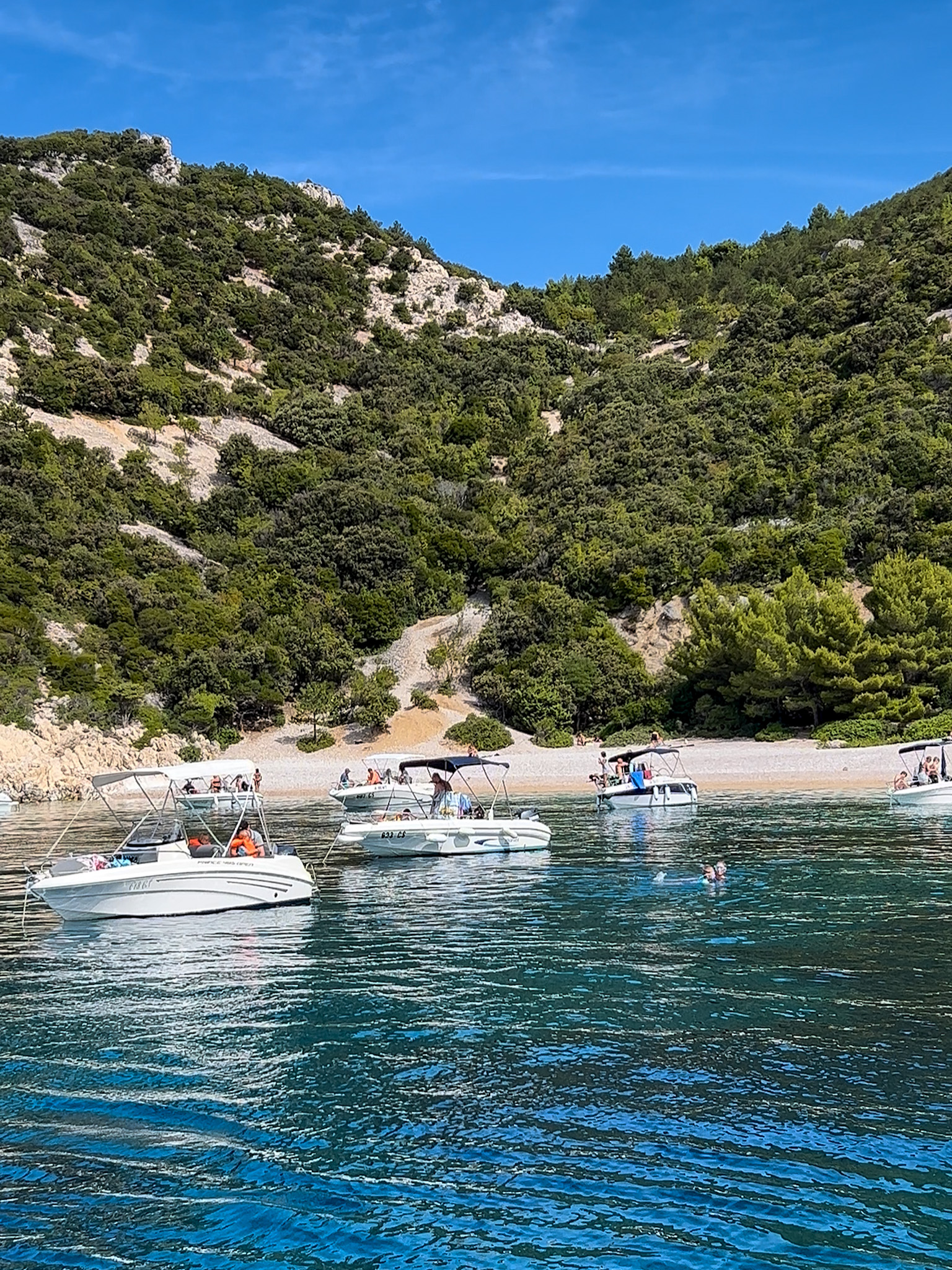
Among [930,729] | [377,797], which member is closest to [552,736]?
[930,729]

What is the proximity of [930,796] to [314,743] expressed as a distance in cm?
3437

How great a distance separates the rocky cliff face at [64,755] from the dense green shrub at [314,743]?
480cm

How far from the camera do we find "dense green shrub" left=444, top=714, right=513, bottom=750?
58781 millimetres

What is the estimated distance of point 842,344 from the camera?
309 ft

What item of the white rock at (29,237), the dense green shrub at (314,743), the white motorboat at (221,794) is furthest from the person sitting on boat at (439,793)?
the white rock at (29,237)

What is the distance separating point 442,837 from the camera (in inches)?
1242

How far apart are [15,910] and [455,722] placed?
39.3 m

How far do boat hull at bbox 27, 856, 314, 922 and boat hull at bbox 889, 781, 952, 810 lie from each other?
23329 millimetres

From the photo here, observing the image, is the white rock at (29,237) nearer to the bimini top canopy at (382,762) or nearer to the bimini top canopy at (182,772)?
the bimini top canopy at (382,762)

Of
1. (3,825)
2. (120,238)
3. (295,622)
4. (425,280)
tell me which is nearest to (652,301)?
(425,280)

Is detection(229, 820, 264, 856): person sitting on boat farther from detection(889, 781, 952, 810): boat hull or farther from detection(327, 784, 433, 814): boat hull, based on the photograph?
detection(889, 781, 952, 810): boat hull

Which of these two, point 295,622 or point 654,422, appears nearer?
point 295,622

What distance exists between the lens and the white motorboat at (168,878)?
72.3 feet

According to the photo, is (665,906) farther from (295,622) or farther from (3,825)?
(295,622)
